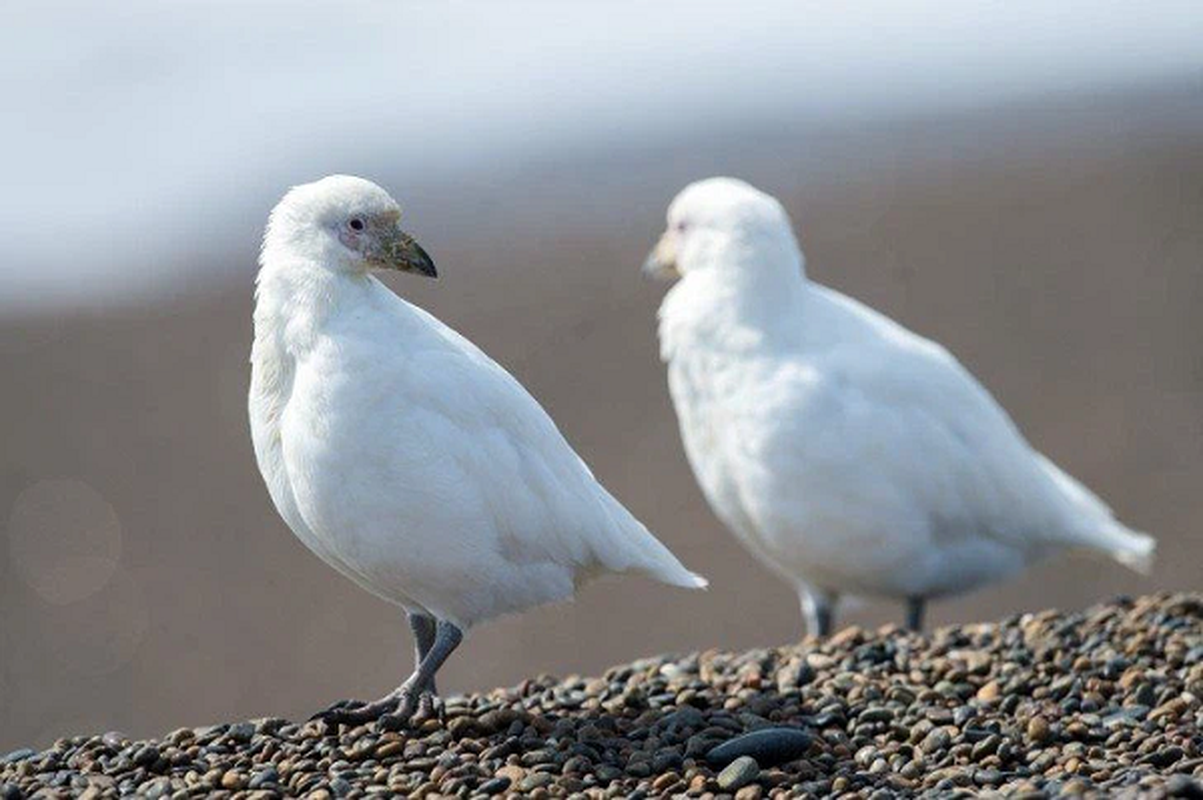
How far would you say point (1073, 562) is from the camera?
23.4 m

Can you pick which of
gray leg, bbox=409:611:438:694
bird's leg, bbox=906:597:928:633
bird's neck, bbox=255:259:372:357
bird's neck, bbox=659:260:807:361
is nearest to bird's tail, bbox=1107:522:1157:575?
bird's leg, bbox=906:597:928:633

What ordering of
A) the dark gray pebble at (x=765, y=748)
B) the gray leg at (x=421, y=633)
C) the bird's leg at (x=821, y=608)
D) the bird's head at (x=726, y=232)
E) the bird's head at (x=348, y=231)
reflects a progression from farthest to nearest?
the bird's leg at (x=821, y=608) < the bird's head at (x=726, y=232) < the gray leg at (x=421, y=633) < the bird's head at (x=348, y=231) < the dark gray pebble at (x=765, y=748)

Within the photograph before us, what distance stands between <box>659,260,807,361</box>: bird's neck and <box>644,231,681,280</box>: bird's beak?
0.53 m

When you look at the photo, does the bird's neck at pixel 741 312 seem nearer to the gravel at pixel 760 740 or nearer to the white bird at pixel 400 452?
the gravel at pixel 760 740

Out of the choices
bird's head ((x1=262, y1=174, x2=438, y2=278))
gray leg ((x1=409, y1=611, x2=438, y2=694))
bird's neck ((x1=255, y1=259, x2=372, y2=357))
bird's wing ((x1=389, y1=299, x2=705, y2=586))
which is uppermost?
bird's head ((x1=262, y1=174, x2=438, y2=278))

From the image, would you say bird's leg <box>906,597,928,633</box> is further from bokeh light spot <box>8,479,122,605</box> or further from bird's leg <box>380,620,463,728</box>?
bokeh light spot <box>8,479,122,605</box>

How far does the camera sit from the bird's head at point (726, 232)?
14328 millimetres

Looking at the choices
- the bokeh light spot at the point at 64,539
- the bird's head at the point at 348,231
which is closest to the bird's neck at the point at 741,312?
the bird's head at the point at 348,231

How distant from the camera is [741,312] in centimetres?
1416

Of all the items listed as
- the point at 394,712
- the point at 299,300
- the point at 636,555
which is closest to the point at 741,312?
the point at 636,555

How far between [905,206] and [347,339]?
81.7 ft

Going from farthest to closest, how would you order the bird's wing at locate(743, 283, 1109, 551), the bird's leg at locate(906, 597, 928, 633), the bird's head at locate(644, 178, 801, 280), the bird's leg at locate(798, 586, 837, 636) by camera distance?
the bird's leg at locate(798, 586, 837, 636) < the bird's leg at locate(906, 597, 928, 633) < the bird's head at locate(644, 178, 801, 280) < the bird's wing at locate(743, 283, 1109, 551)

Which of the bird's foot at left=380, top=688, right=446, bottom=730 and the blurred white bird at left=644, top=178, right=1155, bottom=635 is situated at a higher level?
the blurred white bird at left=644, top=178, right=1155, bottom=635

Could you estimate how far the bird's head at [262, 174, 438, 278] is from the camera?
10414 millimetres
